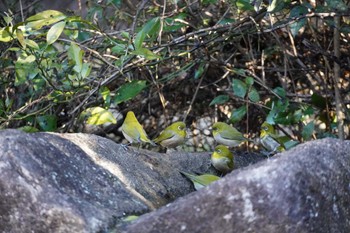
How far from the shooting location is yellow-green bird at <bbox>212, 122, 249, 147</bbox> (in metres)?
4.84

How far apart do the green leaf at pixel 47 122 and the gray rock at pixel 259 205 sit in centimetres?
219

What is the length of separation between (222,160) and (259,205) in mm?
1542

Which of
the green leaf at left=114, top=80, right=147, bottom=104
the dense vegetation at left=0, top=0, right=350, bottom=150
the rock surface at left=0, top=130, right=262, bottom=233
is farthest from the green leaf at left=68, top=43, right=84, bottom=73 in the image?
the green leaf at left=114, top=80, right=147, bottom=104

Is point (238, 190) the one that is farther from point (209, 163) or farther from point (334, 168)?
point (209, 163)

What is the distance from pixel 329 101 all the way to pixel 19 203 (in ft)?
8.41

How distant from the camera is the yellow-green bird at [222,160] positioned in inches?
161

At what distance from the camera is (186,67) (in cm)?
498

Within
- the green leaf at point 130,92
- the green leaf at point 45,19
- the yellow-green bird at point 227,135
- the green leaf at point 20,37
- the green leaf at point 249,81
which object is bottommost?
the yellow-green bird at point 227,135

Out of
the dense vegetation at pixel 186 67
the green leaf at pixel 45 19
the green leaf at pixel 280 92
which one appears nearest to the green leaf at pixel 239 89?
the dense vegetation at pixel 186 67

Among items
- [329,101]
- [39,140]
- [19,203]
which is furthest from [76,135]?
[329,101]

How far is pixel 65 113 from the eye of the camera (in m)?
5.43

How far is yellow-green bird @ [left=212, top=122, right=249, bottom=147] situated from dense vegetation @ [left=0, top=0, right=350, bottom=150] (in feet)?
0.28

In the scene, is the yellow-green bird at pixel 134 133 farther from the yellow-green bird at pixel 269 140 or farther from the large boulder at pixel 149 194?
the large boulder at pixel 149 194

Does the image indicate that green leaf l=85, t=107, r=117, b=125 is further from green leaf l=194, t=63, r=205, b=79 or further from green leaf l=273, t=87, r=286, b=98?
green leaf l=273, t=87, r=286, b=98
